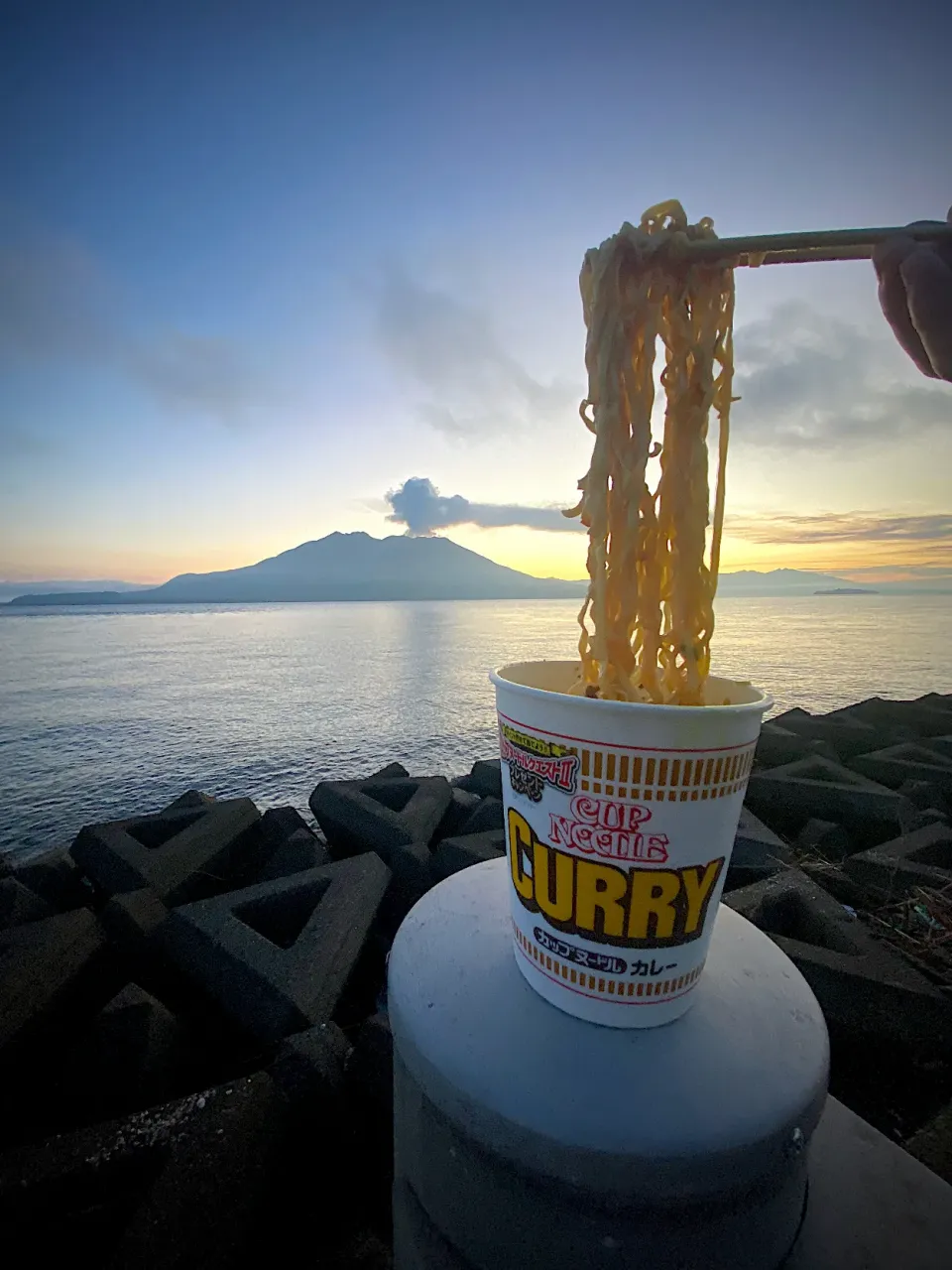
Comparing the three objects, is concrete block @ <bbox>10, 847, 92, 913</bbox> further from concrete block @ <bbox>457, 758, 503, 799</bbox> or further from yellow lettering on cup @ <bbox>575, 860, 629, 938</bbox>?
yellow lettering on cup @ <bbox>575, 860, 629, 938</bbox>

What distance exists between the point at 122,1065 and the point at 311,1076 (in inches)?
35.6

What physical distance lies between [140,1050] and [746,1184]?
2.31 metres

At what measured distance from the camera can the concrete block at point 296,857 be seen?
4.23 m

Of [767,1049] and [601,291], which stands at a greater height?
[601,291]

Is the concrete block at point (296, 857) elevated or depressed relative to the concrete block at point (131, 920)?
depressed

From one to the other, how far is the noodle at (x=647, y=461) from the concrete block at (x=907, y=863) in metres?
2.91

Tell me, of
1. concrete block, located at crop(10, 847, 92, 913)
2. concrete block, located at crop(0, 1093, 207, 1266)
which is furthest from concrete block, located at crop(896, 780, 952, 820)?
concrete block, located at crop(10, 847, 92, 913)

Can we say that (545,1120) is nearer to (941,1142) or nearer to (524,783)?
(524,783)

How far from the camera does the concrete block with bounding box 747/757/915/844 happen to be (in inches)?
188

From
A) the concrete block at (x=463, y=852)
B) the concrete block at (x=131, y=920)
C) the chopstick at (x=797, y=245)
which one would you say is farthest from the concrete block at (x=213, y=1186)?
the chopstick at (x=797, y=245)

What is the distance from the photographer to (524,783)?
1.54 meters

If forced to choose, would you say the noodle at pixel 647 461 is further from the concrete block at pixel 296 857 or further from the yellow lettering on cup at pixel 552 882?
the concrete block at pixel 296 857

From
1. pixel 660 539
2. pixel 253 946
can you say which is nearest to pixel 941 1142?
pixel 660 539

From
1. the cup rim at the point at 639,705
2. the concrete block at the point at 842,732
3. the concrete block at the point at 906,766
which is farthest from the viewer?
the concrete block at the point at 842,732
